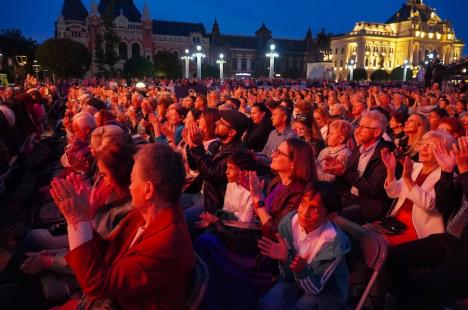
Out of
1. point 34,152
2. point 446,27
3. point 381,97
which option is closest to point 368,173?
point 381,97

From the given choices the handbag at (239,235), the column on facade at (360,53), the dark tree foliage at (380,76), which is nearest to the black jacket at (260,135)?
the handbag at (239,235)

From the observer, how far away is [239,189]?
11.2ft

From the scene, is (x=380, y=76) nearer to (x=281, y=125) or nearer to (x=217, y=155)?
(x=281, y=125)

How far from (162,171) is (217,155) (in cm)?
192

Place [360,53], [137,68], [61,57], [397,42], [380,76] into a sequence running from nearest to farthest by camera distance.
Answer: [61,57]
[137,68]
[380,76]
[360,53]
[397,42]

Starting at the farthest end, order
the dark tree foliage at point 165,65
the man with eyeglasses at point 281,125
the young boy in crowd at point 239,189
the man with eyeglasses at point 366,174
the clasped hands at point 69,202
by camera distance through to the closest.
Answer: the dark tree foliage at point 165,65, the man with eyeglasses at point 281,125, the man with eyeglasses at point 366,174, the young boy in crowd at point 239,189, the clasped hands at point 69,202

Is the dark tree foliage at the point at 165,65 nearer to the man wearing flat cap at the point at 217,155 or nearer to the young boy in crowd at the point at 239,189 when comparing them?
the man wearing flat cap at the point at 217,155

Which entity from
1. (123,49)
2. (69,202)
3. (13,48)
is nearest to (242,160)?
(69,202)

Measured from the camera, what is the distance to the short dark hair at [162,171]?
2.02 m

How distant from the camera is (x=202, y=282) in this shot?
2.04 metres

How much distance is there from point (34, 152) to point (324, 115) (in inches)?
272

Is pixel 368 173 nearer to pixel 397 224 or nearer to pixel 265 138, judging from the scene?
pixel 397 224

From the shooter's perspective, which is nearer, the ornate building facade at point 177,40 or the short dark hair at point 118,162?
the short dark hair at point 118,162

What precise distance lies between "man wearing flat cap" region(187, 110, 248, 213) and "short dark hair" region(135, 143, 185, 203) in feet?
5.34
